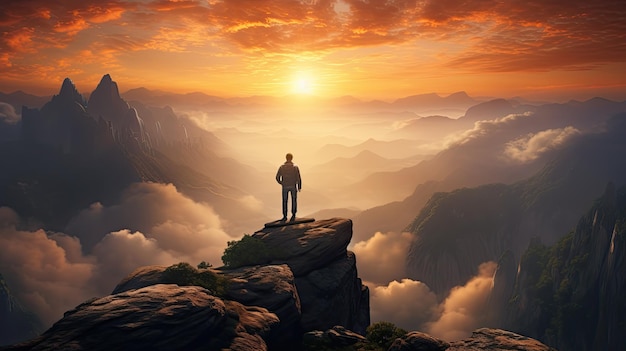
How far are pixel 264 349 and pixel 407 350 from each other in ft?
24.5

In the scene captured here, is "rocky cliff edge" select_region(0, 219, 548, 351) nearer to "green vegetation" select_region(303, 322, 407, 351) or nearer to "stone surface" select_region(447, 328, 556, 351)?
"stone surface" select_region(447, 328, 556, 351)

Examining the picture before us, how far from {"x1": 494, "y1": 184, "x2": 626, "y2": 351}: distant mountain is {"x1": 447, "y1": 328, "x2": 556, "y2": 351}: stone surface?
167 meters

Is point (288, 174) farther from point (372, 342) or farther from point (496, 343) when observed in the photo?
point (496, 343)

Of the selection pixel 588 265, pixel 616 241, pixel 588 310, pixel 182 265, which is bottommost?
pixel 588 310

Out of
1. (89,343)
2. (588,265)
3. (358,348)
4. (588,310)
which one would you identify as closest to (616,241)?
(588,265)

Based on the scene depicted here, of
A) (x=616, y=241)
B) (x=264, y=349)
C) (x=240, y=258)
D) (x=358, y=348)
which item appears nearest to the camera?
(x=264, y=349)

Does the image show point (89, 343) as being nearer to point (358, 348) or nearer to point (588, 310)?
point (358, 348)

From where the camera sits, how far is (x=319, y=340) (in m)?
22.2

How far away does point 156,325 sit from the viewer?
53.2 ft

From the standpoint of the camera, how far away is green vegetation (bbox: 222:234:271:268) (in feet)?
89.7

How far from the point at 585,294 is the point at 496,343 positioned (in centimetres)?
18784

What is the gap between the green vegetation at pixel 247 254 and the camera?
89.7ft

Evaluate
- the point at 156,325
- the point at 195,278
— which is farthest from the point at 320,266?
the point at 156,325

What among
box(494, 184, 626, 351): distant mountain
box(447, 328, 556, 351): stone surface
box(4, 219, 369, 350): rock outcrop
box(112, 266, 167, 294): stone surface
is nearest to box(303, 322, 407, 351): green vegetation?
box(4, 219, 369, 350): rock outcrop
